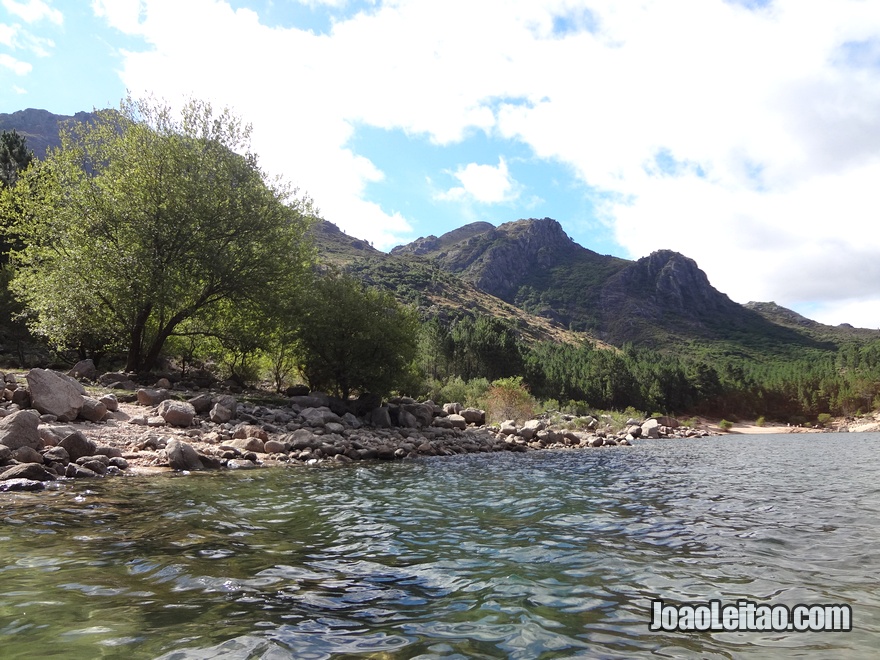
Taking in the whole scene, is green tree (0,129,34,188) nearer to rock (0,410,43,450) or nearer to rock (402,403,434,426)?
rock (402,403,434,426)

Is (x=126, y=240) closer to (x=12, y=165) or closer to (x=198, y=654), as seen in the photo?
(x=198, y=654)

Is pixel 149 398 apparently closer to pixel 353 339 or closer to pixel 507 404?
pixel 353 339

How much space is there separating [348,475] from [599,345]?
195700 millimetres

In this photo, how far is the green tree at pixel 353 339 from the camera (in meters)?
29.6

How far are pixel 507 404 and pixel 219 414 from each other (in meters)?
31.5

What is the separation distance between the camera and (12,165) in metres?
47.6

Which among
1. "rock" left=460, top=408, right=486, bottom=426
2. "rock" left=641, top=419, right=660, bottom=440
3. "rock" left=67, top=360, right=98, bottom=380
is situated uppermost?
"rock" left=67, top=360, right=98, bottom=380

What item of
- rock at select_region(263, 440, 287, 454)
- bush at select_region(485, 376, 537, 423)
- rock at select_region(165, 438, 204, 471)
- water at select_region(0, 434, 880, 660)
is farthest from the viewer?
bush at select_region(485, 376, 537, 423)

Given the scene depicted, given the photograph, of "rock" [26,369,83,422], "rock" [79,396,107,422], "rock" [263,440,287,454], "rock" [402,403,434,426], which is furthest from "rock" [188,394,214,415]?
"rock" [402,403,434,426]

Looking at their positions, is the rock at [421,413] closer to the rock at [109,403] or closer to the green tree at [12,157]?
the rock at [109,403]

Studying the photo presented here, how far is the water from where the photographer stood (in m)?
4.17

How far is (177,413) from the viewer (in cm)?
1870

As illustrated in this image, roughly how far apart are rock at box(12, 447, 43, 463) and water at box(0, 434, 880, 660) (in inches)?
59.7

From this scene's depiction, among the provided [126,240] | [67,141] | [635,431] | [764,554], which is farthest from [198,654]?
[635,431]
